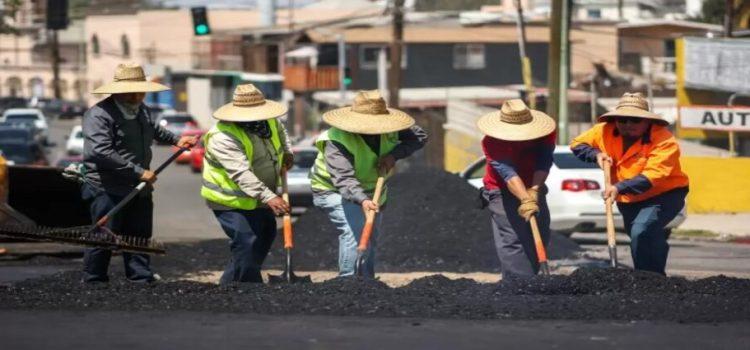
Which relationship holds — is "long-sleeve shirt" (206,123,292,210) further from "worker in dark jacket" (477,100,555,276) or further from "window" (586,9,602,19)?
"window" (586,9,602,19)

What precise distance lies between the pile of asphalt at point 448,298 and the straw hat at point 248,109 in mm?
1482

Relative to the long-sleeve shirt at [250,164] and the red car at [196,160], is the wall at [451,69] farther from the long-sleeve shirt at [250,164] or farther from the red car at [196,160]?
the long-sleeve shirt at [250,164]

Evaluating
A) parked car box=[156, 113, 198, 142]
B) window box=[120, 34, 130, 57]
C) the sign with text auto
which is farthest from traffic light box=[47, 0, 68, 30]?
window box=[120, 34, 130, 57]

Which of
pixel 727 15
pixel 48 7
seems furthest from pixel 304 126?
pixel 727 15

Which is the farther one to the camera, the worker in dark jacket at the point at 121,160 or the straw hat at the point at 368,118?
the straw hat at the point at 368,118

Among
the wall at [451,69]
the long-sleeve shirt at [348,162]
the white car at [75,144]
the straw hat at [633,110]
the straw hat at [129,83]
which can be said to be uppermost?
the straw hat at [129,83]

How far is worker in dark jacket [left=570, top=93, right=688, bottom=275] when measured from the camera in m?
11.0

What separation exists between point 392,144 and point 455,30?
58.2 m

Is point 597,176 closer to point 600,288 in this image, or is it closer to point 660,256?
point 660,256

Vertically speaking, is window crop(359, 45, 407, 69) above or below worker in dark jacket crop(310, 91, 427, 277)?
below

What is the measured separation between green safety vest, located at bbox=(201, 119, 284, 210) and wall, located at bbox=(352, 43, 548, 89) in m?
57.4

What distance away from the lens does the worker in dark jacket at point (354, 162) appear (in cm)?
1127

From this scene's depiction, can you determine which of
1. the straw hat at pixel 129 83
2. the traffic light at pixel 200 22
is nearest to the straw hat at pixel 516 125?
the straw hat at pixel 129 83

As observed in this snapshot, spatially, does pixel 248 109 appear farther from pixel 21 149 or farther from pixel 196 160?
pixel 196 160
